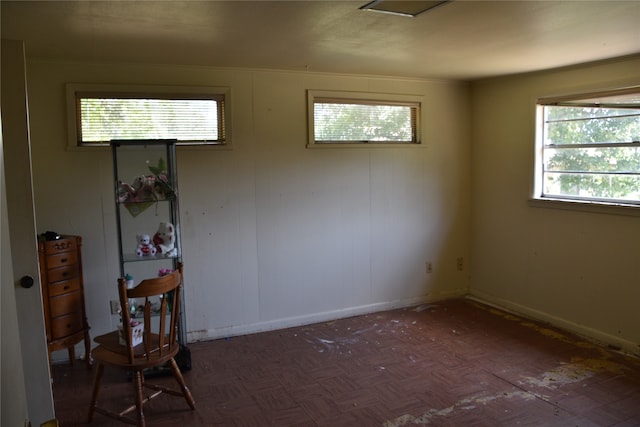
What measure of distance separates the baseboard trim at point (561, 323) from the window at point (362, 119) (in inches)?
67.6

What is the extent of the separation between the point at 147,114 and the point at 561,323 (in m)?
3.81

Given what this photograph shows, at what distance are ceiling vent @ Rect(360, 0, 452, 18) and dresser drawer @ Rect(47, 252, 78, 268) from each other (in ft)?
8.27

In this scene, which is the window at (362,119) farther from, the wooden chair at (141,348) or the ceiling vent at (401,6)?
the wooden chair at (141,348)

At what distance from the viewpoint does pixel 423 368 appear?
3566 mm

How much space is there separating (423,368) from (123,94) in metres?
2.96

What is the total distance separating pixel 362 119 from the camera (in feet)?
15.2

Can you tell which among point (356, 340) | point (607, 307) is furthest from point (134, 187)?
point (607, 307)

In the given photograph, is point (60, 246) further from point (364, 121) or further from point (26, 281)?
point (364, 121)

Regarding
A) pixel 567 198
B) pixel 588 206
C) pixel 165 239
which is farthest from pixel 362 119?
pixel 165 239

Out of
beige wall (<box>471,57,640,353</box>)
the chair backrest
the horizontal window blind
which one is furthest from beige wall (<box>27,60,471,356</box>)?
the chair backrest

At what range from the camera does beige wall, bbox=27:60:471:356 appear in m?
3.71

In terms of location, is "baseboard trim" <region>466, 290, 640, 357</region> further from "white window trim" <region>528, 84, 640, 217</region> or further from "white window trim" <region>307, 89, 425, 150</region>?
"white window trim" <region>307, 89, 425, 150</region>

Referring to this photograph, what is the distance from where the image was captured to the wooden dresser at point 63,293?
131 inches

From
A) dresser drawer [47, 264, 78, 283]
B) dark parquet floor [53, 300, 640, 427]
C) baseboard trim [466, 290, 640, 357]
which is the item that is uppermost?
dresser drawer [47, 264, 78, 283]
